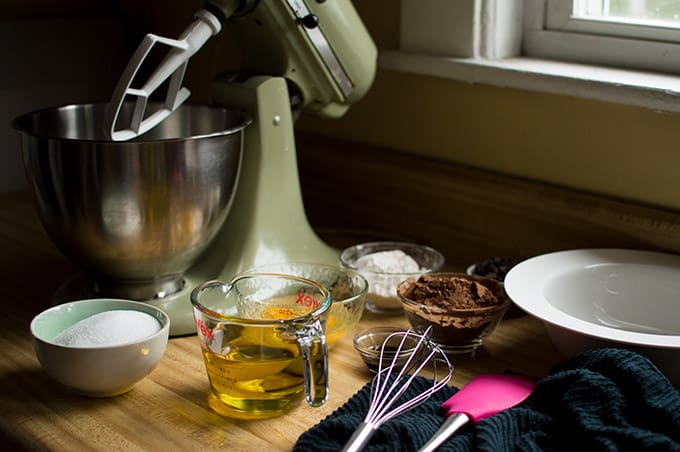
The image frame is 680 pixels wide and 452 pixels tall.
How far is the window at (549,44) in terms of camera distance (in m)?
1.09

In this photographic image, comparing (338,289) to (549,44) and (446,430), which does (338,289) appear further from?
(549,44)

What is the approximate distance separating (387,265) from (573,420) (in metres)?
0.37

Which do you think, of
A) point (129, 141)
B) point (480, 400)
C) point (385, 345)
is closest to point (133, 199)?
point (129, 141)

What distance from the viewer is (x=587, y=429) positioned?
29.3 inches

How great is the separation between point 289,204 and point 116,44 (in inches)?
24.8

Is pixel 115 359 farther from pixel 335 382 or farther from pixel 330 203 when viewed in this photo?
pixel 330 203

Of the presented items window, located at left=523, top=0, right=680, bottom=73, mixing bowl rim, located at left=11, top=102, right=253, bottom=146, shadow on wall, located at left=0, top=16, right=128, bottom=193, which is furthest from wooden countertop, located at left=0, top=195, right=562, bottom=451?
shadow on wall, located at left=0, top=16, right=128, bottom=193

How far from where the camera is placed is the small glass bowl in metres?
0.92

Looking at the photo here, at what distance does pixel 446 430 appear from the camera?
2.54 ft

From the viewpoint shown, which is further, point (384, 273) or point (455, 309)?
point (384, 273)

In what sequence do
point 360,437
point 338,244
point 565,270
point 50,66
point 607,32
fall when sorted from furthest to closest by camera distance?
point 50,66, point 338,244, point 607,32, point 565,270, point 360,437

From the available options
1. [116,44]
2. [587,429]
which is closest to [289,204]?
[587,429]

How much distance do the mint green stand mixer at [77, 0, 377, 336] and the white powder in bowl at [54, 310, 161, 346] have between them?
0.14 metres

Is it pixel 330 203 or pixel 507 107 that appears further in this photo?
pixel 330 203
